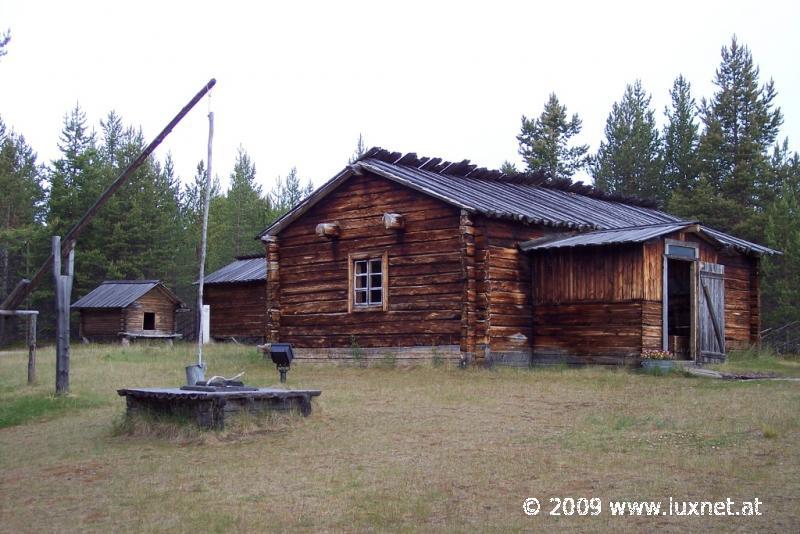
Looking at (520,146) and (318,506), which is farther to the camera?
(520,146)

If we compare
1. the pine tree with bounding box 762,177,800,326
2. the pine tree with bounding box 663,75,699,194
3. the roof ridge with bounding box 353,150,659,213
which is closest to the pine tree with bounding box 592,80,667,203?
the pine tree with bounding box 663,75,699,194

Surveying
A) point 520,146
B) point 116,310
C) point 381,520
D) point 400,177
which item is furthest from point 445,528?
point 520,146

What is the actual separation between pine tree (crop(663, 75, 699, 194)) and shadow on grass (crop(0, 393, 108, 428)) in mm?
40744

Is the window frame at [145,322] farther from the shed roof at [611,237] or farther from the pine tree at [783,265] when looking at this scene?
the pine tree at [783,265]

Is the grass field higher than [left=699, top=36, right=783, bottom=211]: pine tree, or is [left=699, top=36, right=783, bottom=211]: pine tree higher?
[left=699, top=36, right=783, bottom=211]: pine tree

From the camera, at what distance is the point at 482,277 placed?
2106cm

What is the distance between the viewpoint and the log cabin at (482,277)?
2027 centimetres

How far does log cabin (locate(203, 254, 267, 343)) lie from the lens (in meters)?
38.1

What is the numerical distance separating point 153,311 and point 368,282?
69.4 feet

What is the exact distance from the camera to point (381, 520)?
26.7 feet

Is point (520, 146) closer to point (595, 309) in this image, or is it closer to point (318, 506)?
point (595, 309)

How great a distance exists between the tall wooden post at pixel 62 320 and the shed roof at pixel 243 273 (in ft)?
65.6

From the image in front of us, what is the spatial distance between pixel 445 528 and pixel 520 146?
5089 cm

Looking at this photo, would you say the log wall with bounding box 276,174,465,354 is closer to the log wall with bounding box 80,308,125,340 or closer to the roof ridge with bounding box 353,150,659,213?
the roof ridge with bounding box 353,150,659,213
